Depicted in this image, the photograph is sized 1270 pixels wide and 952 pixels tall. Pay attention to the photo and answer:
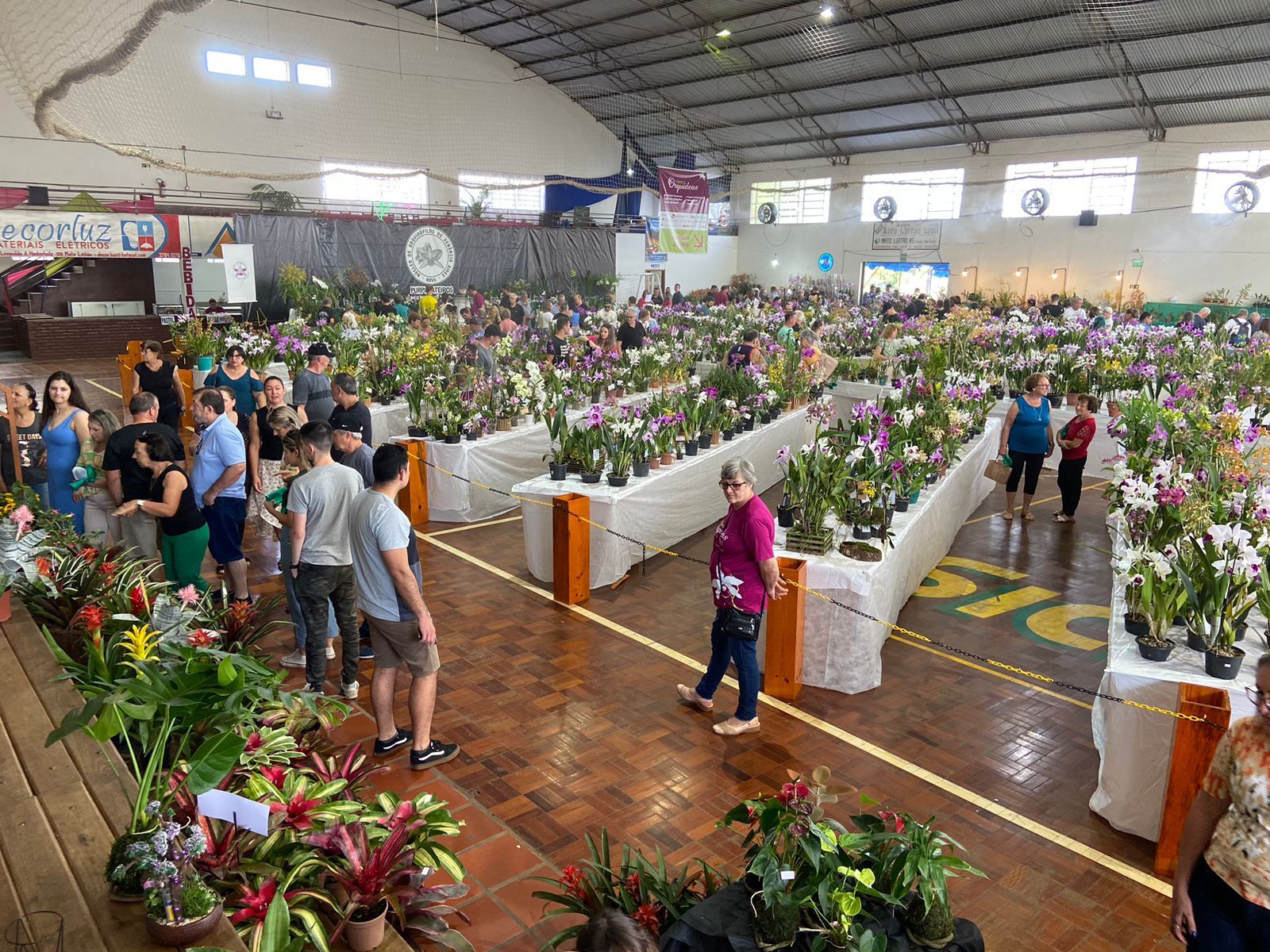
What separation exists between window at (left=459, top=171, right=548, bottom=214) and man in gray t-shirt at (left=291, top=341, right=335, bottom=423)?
18.4 metres

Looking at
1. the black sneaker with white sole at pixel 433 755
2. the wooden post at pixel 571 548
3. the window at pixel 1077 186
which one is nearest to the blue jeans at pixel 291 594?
the black sneaker with white sole at pixel 433 755

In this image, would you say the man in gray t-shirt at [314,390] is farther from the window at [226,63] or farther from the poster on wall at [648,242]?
the window at [226,63]

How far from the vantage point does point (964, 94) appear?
66.9ft

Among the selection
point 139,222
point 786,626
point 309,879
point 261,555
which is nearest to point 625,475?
point 786,626

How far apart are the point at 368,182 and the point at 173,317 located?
9.01m

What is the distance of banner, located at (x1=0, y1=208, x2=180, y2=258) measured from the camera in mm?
14398

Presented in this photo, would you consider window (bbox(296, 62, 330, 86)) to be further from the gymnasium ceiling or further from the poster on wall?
the poster on wall

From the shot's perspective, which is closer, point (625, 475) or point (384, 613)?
point (384, 613)

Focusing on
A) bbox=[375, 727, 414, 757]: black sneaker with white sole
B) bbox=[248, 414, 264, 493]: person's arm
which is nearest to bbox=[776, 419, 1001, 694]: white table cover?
bbox=[375, 727, 414, 757]: black sneaker with white sole

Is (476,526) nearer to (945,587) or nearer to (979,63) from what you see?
(945,587)

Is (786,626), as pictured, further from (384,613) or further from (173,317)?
(173,317)

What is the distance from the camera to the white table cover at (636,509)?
18.8 ft

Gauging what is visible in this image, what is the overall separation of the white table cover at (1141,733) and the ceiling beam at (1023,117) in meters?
18.7

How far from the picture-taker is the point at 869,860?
2107 millimetres
